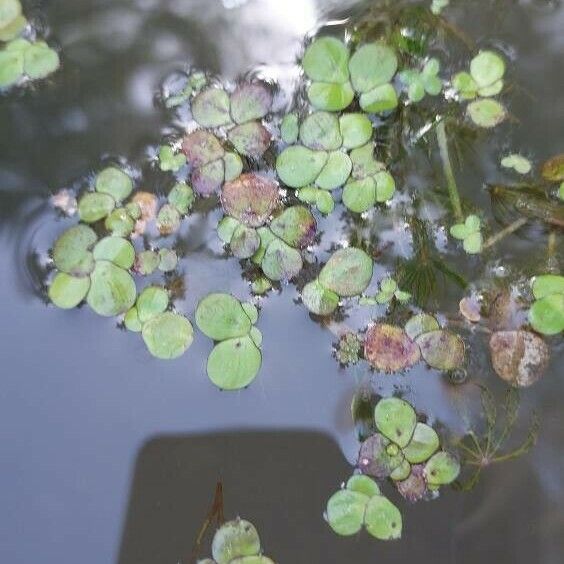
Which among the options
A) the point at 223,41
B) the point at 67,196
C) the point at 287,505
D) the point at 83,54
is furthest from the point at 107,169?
the point at 287,505

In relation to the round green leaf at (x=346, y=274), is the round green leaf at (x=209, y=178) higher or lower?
higher

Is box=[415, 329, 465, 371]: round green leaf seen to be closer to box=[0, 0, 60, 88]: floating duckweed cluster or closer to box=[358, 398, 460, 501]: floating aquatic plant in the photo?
box=[358, 398, 460, 501]: floating aquatic plant

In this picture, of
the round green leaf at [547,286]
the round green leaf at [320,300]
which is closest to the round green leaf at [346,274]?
the round green leaf at [320,300]

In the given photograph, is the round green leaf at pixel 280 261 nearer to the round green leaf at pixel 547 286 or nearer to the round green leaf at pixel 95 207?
the round green leaf at pixel 95 207

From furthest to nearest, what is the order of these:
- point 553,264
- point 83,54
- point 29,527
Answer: point 83,54 < point 553,264 < point 29,527

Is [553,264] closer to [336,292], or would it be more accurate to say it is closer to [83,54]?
[336,292]

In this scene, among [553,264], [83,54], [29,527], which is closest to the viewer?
[29,527]

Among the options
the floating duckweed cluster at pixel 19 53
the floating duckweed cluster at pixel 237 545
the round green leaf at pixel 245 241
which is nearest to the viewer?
the floating duckweed cluster at pixel 237 545
